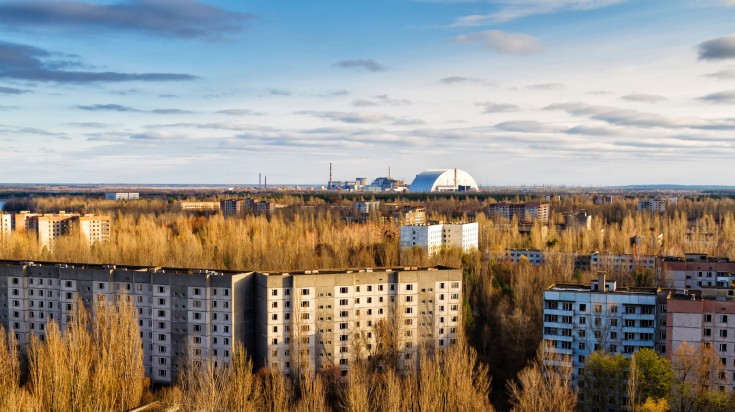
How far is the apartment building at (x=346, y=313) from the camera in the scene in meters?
14.0

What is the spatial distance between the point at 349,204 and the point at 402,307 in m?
37.9

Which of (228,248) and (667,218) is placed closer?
(228,248)

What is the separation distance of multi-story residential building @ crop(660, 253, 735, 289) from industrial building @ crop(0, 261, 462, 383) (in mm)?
7033

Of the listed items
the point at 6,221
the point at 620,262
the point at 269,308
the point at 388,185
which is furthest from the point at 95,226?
the point at 388,185

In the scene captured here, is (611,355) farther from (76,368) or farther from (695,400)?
(76,368)

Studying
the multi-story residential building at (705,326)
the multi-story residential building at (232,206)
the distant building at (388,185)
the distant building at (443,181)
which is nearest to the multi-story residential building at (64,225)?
the multi-story residential building at (232,206)

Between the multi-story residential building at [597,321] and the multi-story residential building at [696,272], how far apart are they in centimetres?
565

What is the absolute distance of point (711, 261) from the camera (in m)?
18.7

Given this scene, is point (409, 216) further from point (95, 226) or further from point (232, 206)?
point (232, 206)

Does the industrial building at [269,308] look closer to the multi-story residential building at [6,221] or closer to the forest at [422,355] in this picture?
the forest at [422,355]

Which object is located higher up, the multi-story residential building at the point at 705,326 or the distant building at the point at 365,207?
the distant building at the point at 365,207

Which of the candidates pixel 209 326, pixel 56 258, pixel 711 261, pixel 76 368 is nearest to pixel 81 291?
pixel 209 326

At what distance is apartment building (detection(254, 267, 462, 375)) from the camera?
552 inches

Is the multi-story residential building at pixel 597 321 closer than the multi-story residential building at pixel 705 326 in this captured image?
No
